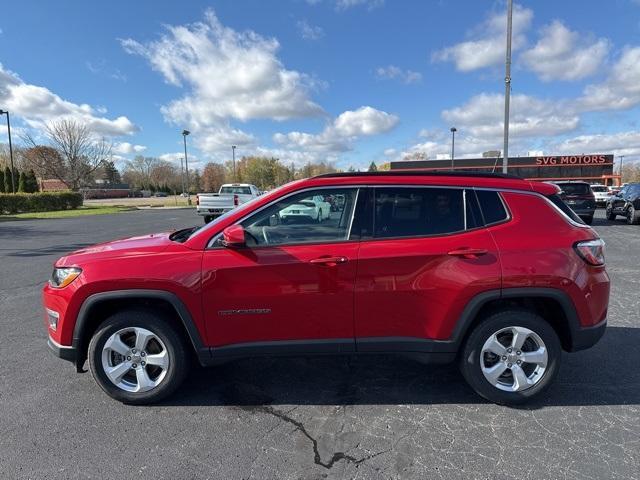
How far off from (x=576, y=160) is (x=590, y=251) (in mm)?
56650

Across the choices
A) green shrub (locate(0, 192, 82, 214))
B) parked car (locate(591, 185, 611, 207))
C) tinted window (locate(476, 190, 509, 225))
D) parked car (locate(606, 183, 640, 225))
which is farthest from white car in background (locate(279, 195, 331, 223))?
parked car (locate(591, 185, 611, 207))

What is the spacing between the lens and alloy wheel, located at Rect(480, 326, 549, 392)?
3070 mm

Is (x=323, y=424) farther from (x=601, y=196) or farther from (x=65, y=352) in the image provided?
(x=601, y=196)

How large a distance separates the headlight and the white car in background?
1650 mm

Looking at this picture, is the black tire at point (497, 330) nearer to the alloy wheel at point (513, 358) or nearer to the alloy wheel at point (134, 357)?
the alloy wheel at point (513, 358)

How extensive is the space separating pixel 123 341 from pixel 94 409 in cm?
57

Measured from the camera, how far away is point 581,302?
304 centimetres

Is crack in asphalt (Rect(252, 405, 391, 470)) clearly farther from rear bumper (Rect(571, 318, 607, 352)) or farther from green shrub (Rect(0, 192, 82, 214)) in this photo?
green shrub (Rect(0, 192, 82, 214))

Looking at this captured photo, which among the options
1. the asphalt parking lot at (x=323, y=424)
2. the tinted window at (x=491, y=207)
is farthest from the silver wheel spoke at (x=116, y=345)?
the tinted window at (x=491, y=207)

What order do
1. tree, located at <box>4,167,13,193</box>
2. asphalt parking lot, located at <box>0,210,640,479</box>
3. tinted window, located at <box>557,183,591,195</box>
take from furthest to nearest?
1. tree, located at <box>4,167,13,193</box>
2. tinted window, located at <box>557,183,591,195</box>
3. asphalt parking lot, located at <box>0,210,640,479</box>

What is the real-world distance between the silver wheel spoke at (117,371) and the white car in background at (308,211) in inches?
67.1

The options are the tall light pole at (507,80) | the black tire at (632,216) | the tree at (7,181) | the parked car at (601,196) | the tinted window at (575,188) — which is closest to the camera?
the tall light pole at (507,80)

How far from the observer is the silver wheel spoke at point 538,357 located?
3072mm

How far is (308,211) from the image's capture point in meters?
3.23
